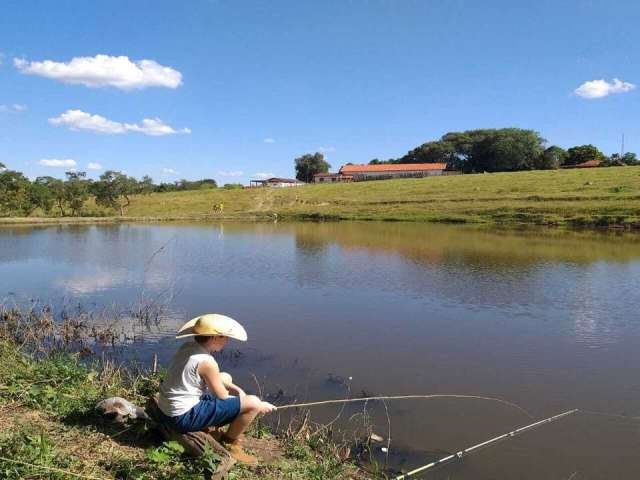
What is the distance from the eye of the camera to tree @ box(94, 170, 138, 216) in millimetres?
79875

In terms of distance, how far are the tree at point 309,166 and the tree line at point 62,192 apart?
78813 millimetres

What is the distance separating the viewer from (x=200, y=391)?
5.98 meters

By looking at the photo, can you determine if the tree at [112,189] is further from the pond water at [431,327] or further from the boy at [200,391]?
the boy at [200,391]

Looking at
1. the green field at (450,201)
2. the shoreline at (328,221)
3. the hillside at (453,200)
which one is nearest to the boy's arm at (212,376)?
the shoreline at (328,221)

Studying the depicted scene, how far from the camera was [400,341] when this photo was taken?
13.2 metres

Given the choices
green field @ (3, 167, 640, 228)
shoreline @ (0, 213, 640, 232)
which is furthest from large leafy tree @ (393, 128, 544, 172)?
shoreline @ (0, 213, 640, 232)

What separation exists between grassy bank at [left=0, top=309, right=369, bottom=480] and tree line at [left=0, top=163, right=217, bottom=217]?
240ft

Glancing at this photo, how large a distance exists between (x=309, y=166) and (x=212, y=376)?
516 feet

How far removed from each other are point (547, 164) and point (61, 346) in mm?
122623

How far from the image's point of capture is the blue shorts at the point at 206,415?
18.9ft

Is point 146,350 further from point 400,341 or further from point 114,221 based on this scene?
point 114,221

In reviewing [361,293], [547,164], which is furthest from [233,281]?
[547,164]

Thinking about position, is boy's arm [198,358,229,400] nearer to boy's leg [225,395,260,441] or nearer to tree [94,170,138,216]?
boy's leg [225,395,260,441]

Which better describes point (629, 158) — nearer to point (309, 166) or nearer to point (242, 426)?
point (309, 166)
